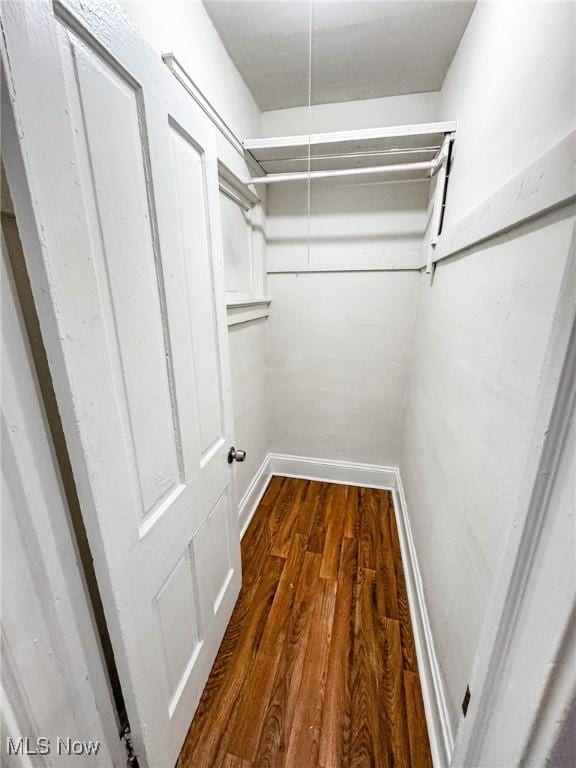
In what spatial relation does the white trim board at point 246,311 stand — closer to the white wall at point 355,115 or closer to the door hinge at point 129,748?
the white wall at point 355,115

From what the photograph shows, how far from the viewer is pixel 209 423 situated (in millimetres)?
1070

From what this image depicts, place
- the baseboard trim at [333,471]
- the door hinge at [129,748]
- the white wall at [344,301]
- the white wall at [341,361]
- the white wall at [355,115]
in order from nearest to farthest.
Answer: the door hinge at [129,748]
the white wall at [355,115]
the white wall at [344,301]
the white wall at [341,361]
the baseboard trim at [333,471]

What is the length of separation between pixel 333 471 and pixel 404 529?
73 cm

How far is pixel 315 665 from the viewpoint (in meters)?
1.21

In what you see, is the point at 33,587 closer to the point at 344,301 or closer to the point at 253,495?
the point at 253,495

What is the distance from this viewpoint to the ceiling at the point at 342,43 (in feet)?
3.94

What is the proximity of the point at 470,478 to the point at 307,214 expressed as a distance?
1885 mm

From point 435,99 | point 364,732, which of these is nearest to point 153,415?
point 364,732

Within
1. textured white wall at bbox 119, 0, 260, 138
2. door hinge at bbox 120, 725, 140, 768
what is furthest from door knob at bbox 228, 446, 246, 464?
textured white wall at bbox 119, 0, 260, 138

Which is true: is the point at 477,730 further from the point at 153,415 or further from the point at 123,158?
the point at 123,158

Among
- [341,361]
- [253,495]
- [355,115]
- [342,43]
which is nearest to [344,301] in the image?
[341,361]

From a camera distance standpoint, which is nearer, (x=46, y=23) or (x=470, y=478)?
(x=46, y=23)

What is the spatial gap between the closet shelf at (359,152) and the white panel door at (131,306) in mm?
767

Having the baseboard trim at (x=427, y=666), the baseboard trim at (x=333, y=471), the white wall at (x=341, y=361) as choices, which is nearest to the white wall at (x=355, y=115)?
the white wall at (x=341, y=361)
